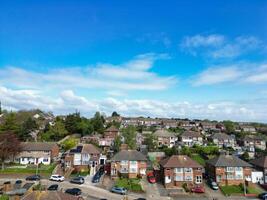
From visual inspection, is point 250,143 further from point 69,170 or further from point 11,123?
point 11,123

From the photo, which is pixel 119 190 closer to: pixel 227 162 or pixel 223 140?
pixel 227 162

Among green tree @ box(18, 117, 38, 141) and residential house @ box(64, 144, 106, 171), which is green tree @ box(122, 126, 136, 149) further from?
green tree @ box(18, 117, 38, 141)

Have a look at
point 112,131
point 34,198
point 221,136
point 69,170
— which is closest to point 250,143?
point 221,136

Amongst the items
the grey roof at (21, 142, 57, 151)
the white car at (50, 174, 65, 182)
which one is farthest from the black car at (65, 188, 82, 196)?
the grey roof at (21, 142, 57, 151)

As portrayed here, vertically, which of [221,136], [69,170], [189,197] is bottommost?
[189,197]

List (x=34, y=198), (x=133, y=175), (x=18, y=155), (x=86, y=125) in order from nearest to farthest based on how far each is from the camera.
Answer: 1. (x=34, y=198)
2. (x=133, y=175)
3. (x=18, y=155)
4. (x=86, y=125)

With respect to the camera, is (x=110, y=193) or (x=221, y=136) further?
(x=221, y=136)
